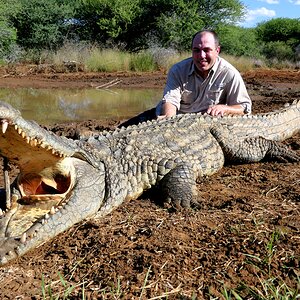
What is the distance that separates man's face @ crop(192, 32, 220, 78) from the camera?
534cm

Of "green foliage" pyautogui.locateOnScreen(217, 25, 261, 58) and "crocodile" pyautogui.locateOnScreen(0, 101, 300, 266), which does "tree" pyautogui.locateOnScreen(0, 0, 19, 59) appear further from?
"crocodile" pyautogui.locateOnScreen(0, 101, 300, 266)

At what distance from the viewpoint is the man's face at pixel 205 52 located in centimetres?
534

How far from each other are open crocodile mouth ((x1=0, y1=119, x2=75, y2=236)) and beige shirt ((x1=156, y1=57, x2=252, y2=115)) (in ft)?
9.36

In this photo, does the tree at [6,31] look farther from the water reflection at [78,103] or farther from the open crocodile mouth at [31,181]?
the open crocodile mouth at [31,181]

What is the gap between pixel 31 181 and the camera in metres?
3.05

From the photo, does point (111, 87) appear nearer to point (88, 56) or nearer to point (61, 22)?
point (88, 56)

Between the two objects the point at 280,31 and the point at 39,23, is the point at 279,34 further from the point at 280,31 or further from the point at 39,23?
the point at 39,23

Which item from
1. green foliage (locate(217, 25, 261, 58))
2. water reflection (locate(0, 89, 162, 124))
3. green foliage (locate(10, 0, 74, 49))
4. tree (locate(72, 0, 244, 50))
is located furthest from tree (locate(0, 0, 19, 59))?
green foliage (locate(217, 25, 261, 58))

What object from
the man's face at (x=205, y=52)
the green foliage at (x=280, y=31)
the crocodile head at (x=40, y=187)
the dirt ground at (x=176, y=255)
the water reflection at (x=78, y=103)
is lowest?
the water reflection at (x=78, y=103)

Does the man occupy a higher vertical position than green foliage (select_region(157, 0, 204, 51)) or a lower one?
lower

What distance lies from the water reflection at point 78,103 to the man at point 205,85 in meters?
2.91

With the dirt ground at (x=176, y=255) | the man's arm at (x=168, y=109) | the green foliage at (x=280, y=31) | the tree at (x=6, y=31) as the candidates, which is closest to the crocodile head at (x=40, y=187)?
the dirt ground at (x=176, y=255)

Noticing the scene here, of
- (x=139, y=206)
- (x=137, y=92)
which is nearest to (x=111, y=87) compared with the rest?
(x=137, y=92)

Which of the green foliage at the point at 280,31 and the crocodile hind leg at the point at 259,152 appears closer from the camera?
the crocodile hind leg at the point at 259,152
